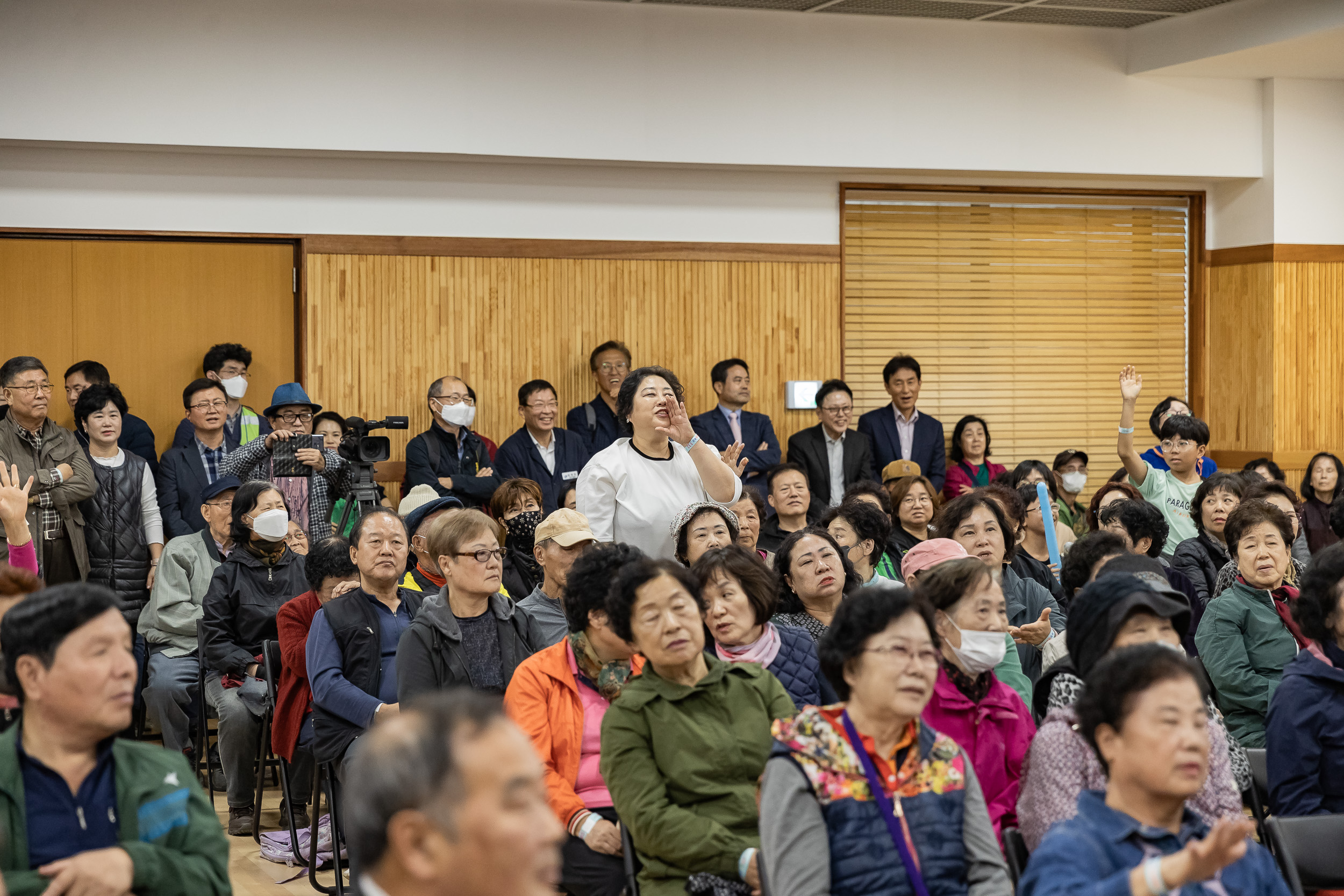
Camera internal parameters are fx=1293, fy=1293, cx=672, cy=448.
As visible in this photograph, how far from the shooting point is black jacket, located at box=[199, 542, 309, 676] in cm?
472

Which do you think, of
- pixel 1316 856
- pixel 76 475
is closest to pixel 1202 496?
pixel 1316 856

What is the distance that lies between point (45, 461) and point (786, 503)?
124 inches

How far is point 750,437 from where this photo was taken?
728 cm

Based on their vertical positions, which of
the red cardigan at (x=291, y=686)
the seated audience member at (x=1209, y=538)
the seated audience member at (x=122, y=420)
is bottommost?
the red cardigan at (x=291, y=686)

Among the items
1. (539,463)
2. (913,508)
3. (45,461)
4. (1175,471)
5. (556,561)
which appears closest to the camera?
(556,561)

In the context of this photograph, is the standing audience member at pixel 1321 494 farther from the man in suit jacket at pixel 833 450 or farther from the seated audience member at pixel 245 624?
the seated audience member at pixel 245 624

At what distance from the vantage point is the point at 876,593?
239cm

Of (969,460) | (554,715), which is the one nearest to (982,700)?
(554,715)

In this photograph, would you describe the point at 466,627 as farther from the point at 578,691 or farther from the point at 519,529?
the point at 519,529

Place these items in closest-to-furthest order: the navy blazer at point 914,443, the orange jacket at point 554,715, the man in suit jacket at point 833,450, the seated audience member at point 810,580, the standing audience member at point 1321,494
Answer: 1. the orange jacket at point 554,715
2. the seated audience member at point 810,580
3. the standing audience member at point 1321,494
4. the man in suit jacket at point 833,450
5. the navy blazer at point 914,443

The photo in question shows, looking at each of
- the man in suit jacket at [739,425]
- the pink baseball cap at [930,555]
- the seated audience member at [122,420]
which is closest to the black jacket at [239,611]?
the seated audience member at [122,420]

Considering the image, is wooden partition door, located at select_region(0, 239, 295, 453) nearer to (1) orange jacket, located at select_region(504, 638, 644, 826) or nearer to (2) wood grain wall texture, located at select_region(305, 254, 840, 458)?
(2) wood grain wall texture, located at select_region(305, 254, 840, 458)

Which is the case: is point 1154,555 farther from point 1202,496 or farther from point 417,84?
point 417,84

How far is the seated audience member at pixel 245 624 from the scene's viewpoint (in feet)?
15.1
